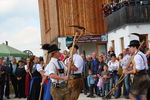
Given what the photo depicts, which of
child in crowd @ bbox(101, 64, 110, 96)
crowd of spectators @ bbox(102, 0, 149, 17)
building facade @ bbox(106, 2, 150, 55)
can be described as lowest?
child in crowd @ bbox(101, 64, 110, 96)

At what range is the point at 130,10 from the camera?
21766 mm

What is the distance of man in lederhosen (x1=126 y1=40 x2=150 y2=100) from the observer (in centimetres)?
930

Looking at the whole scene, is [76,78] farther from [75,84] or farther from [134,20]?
[134,20]

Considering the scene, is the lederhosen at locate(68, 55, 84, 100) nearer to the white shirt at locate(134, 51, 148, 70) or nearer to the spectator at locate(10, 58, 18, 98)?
the white shirt at locate(134, 51, 148, 70)

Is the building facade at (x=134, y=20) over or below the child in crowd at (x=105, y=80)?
over

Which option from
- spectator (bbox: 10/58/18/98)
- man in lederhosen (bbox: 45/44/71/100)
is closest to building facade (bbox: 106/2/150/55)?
spectator (bbox: 10/58/18/98)

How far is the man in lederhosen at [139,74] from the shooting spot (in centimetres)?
930

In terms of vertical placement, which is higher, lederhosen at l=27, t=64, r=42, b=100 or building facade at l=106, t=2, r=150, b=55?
building facade at l=106, t=2, r=150, b=55

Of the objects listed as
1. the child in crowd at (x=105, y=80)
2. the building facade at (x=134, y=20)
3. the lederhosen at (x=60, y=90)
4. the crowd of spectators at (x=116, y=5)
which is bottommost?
→ the child in crowd at (x=105, y=80)

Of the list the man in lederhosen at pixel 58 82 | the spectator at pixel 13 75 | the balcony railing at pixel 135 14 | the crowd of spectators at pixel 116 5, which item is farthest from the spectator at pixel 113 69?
the crowd of spectators at pixel 116 5

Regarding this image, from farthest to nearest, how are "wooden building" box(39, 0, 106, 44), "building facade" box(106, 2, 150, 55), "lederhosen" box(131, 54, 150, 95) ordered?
1. "wooden building" box(39, 0, 106, 44)
2. "building facade" box(106, 2, 150, 55)
3. "lederhosen" box(131, 54, 150, 95)

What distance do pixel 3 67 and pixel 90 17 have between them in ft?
34.2

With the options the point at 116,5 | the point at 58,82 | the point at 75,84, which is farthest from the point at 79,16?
the point at 58,82

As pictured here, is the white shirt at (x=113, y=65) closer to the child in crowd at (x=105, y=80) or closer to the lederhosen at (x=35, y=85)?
the child in crowd at (x=105, y=80)
